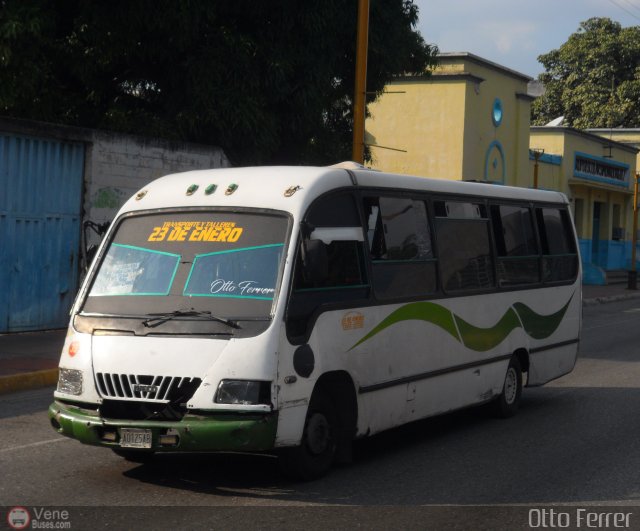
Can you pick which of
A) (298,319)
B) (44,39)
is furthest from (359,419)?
(44,39)

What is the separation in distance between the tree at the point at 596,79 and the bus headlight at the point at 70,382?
198ft

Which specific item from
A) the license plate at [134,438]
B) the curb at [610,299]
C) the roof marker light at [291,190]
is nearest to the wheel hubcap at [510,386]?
the roof marker light at [291,190]

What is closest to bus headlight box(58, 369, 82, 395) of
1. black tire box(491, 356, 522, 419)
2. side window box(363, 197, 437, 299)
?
side window box(363, 197, 437, 299)

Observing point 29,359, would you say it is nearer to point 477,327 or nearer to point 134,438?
point 477,327

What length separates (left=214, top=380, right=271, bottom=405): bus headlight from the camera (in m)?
6.86

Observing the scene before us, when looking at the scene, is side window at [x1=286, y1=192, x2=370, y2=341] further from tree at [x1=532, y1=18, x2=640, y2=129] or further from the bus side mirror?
tree at [x1=532, y1=18, x2=640, y2=129]

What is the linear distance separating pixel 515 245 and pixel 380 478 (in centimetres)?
422

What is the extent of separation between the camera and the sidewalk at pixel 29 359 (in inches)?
476

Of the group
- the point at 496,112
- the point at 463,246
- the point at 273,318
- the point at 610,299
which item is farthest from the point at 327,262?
the point at 496,112

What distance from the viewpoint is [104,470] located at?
779 centimetres

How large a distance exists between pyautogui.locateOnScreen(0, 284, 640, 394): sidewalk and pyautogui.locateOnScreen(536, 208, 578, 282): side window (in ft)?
19.6

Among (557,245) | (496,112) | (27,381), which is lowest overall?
(27,381)

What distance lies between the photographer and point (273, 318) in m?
7.12

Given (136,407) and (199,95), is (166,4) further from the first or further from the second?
(136,407)
